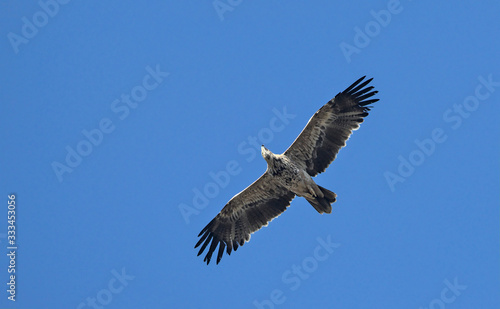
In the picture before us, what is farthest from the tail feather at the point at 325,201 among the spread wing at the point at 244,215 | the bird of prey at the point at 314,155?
the spread wing at the point at 244,215

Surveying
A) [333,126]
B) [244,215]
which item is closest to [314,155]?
[333,126]

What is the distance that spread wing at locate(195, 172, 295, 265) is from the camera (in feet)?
76.5

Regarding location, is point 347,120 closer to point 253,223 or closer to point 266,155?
point 266,155

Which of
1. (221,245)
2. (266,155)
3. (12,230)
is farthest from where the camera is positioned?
(12,230)

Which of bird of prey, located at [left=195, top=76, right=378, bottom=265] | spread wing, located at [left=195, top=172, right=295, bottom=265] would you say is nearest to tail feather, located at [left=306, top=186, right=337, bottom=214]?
bird of prey, located at [left=195, top=76, right=378, bottom=265]

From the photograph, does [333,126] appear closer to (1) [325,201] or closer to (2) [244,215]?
(1) [325,201]

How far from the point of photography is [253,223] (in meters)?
23.7

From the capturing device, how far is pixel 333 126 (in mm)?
22594

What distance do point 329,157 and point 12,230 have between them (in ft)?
38.7

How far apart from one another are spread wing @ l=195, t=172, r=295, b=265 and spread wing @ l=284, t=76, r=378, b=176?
4.79 feet

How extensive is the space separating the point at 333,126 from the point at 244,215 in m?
4.14

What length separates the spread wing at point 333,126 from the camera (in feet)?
73.9

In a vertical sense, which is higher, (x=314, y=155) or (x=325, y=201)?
(x=314, y=155)

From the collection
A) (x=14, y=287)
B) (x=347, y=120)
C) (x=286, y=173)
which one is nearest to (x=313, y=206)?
(x=286, y=173)
